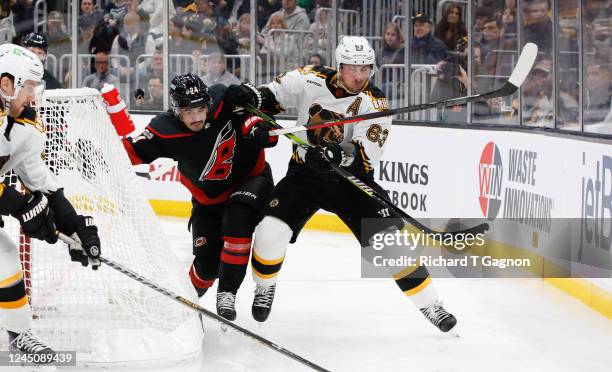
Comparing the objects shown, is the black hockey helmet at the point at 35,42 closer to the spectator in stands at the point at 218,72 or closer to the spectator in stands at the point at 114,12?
the spectator in stands at the point at 218,72

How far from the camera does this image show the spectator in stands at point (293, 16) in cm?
771

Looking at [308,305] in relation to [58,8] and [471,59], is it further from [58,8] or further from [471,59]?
[58,8]

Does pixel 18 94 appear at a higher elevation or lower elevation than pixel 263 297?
higher

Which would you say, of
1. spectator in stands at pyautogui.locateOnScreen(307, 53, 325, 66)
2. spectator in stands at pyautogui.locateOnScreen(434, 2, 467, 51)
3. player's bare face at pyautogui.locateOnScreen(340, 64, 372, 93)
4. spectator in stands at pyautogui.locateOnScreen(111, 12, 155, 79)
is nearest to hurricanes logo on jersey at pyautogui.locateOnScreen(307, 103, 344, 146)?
player's bare face at pyautogui.locateOnScreen(340, 64, 372, 93)

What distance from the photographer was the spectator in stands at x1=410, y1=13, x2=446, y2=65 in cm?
695

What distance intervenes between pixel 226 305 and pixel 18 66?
4.00 feet

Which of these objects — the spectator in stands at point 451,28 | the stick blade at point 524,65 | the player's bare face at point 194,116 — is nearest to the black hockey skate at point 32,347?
the player's bare face at point 194,116

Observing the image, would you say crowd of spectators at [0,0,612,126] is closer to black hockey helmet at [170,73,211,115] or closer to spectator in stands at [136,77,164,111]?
spectator in stands at [136,77,164,111]

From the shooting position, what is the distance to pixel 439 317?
14.5ft

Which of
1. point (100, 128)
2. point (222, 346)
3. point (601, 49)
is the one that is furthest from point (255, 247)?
point (601, 49)

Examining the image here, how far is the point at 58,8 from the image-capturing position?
8727mm

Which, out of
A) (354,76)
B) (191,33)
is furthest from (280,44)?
(354,76)

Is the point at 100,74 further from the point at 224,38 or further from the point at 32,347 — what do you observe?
the point at 32,347

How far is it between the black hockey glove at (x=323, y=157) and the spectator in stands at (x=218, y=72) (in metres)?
3.94
